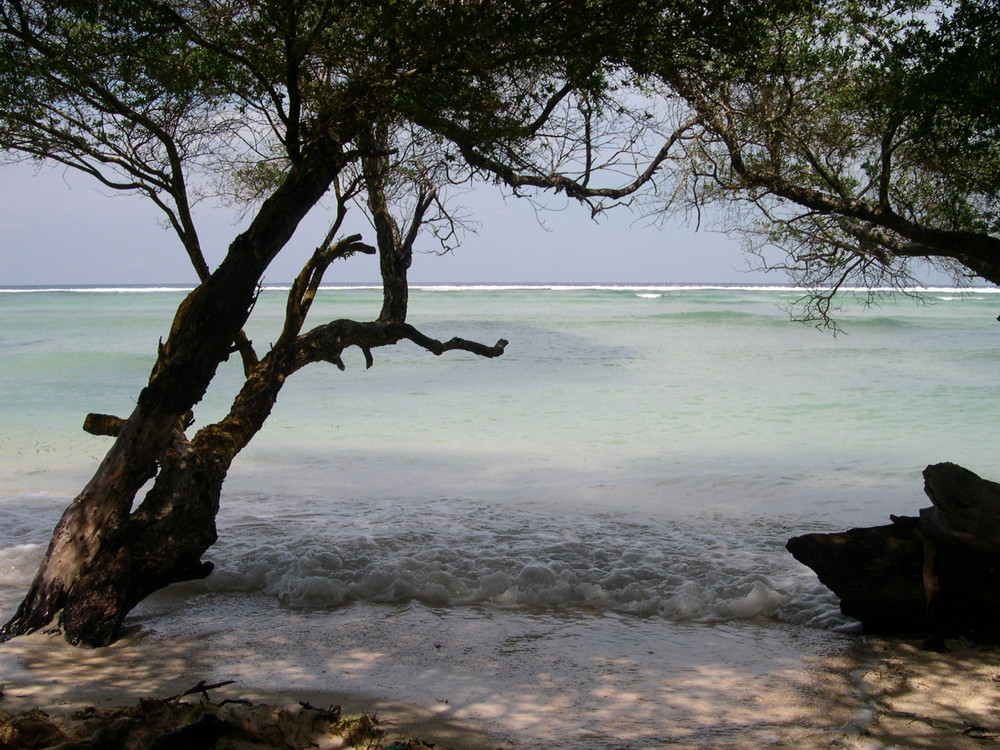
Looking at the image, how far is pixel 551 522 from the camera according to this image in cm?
830

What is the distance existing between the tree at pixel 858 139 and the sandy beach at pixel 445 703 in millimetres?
2463

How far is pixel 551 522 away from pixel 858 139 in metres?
4.25

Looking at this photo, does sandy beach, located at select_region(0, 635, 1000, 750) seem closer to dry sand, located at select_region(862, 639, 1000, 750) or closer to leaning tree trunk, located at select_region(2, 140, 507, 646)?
dry sand, located at select_region(862, 639, 1000, 750)

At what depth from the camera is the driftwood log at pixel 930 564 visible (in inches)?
187

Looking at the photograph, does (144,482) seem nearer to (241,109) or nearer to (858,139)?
(241,109)

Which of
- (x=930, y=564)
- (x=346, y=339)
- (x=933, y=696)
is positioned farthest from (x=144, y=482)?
(x=930, y=564)

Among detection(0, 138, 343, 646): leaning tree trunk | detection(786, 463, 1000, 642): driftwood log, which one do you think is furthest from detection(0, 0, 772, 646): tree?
detection(786, 463, 1000, 642): driftwood log

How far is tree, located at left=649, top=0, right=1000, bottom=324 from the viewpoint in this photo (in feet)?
16.8

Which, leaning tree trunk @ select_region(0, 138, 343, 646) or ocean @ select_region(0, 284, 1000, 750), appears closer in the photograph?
ocean @ select_region(0, 284, 1000, 750)

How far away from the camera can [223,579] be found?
20.7ft

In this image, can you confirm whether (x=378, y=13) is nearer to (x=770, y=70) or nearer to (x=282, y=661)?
(x=770, y=70)

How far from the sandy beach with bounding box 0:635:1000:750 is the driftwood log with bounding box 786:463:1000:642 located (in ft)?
0.61

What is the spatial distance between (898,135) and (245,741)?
19.0 feet

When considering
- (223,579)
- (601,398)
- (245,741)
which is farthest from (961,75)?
(601,398)
